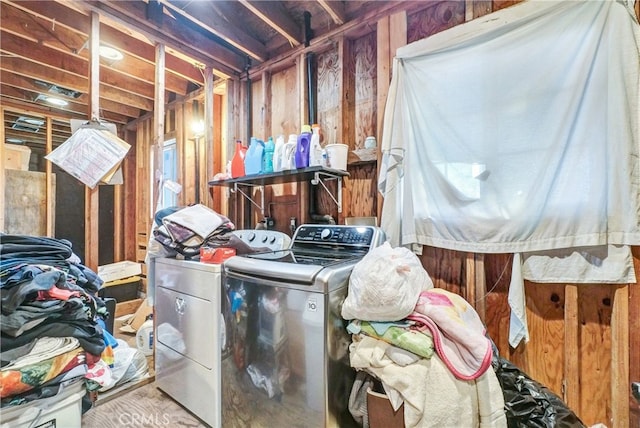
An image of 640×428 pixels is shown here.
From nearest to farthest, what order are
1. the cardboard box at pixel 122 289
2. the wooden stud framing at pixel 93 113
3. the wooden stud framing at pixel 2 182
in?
the wooden stud framing at pixel 93 113 < the wooden stud framing at pixel 2 182 < the cardboard box at pixel 122 289

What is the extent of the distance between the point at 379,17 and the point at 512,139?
116 cm

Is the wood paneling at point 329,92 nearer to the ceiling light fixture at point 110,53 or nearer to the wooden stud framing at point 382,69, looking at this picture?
the wooden stud framing at point 382,69

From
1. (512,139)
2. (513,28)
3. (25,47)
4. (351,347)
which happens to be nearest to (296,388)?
(351,347)

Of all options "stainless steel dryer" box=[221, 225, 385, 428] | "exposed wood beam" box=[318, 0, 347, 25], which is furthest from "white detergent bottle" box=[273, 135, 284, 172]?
"exposed wood beam" box=[318, 0, 347, 25]

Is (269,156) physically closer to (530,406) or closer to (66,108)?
(530,406)

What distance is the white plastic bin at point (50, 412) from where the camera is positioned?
1.04 metres

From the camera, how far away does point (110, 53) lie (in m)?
2.42

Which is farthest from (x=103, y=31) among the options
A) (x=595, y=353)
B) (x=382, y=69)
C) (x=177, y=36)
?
(x=595, y=353)

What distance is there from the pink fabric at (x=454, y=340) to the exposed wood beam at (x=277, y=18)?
207 centimetres

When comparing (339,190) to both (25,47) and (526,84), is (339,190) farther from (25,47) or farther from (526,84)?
(25,47)

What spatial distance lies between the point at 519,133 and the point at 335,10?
1.41 metres

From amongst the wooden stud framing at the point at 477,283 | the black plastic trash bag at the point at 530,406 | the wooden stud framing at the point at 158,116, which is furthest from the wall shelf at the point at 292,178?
the black plastic trash bag at the point at 530,406

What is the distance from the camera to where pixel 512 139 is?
1352 millimetres

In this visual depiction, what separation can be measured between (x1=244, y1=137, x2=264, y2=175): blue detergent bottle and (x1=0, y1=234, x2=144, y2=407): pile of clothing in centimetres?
116
